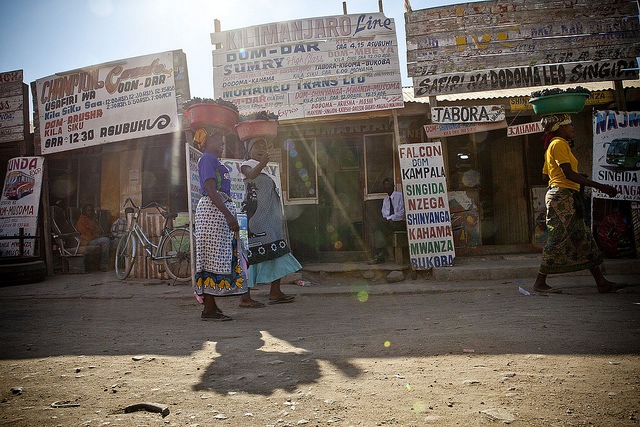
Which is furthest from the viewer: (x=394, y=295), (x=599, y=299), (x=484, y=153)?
(x=484, y=153)

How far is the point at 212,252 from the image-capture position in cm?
403

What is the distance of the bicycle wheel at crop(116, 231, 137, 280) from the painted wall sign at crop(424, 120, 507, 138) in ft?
18.5

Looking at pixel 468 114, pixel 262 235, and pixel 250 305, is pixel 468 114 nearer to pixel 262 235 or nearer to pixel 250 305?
pixel 262 235

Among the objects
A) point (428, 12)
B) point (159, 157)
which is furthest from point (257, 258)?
point (159, 157)

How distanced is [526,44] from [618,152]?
238cm

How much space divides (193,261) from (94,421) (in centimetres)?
376

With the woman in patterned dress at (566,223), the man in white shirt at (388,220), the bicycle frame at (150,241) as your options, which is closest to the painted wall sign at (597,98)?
the man in white shirt at (388,220)

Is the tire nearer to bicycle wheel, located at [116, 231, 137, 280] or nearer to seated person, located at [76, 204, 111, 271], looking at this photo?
seated person, located at [76, 204, 111, 271]

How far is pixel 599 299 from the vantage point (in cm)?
430

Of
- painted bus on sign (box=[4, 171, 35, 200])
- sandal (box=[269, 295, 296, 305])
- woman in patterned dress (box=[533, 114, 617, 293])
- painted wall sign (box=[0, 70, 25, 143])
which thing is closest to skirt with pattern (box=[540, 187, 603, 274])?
woman in patterned dress (box=[533, 114, 617, 293])

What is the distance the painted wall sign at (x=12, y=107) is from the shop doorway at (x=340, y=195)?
650cm

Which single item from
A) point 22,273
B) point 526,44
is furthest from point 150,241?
point 526,44

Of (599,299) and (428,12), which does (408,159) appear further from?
(599,299)

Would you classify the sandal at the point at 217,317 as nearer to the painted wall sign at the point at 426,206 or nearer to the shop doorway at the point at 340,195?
the painted wall sign at the point at 426,206
